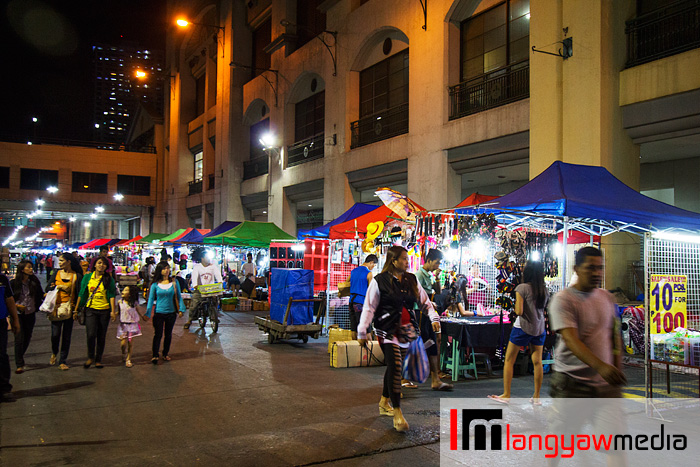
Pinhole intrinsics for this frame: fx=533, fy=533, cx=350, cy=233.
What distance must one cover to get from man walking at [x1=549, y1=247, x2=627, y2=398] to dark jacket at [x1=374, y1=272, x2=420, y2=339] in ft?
7.05

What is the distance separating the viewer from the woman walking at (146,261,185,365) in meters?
9.38

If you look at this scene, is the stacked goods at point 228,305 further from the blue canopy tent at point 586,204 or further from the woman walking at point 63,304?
the blue canopy tent at point 586,204

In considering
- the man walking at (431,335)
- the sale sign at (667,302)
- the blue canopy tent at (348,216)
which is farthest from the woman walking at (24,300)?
the sale sign at (667,302)

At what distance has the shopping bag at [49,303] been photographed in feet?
28.8

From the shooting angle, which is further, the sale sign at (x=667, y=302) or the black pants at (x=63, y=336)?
the black pants at (x=63, y=336)

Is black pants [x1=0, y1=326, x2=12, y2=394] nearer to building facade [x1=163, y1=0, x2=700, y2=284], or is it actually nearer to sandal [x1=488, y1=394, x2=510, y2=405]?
sandal [x1=488, y1=394, x2=510, y2=405]

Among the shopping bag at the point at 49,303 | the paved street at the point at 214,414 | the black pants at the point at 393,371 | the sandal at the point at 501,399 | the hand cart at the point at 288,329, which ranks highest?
the shopping bag at the point at 49,303

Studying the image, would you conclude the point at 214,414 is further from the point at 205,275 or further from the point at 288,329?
the point at 205,275

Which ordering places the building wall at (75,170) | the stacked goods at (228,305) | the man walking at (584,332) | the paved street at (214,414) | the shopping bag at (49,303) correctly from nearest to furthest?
the man walking at (584,332), the paved street at (214,414), the shopping bag at (49,303), the stacked goods at (228,305), the building wall at (75,170)

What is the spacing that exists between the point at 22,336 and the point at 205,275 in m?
5.32

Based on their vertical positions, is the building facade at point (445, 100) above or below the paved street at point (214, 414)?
above

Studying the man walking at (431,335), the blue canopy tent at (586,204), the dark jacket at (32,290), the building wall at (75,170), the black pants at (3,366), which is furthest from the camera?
the building wall at (75,170)

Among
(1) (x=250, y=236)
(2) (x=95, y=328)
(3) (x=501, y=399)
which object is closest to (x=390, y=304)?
(3) (x=501, y=399)

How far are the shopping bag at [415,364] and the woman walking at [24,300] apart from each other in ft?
20.6
